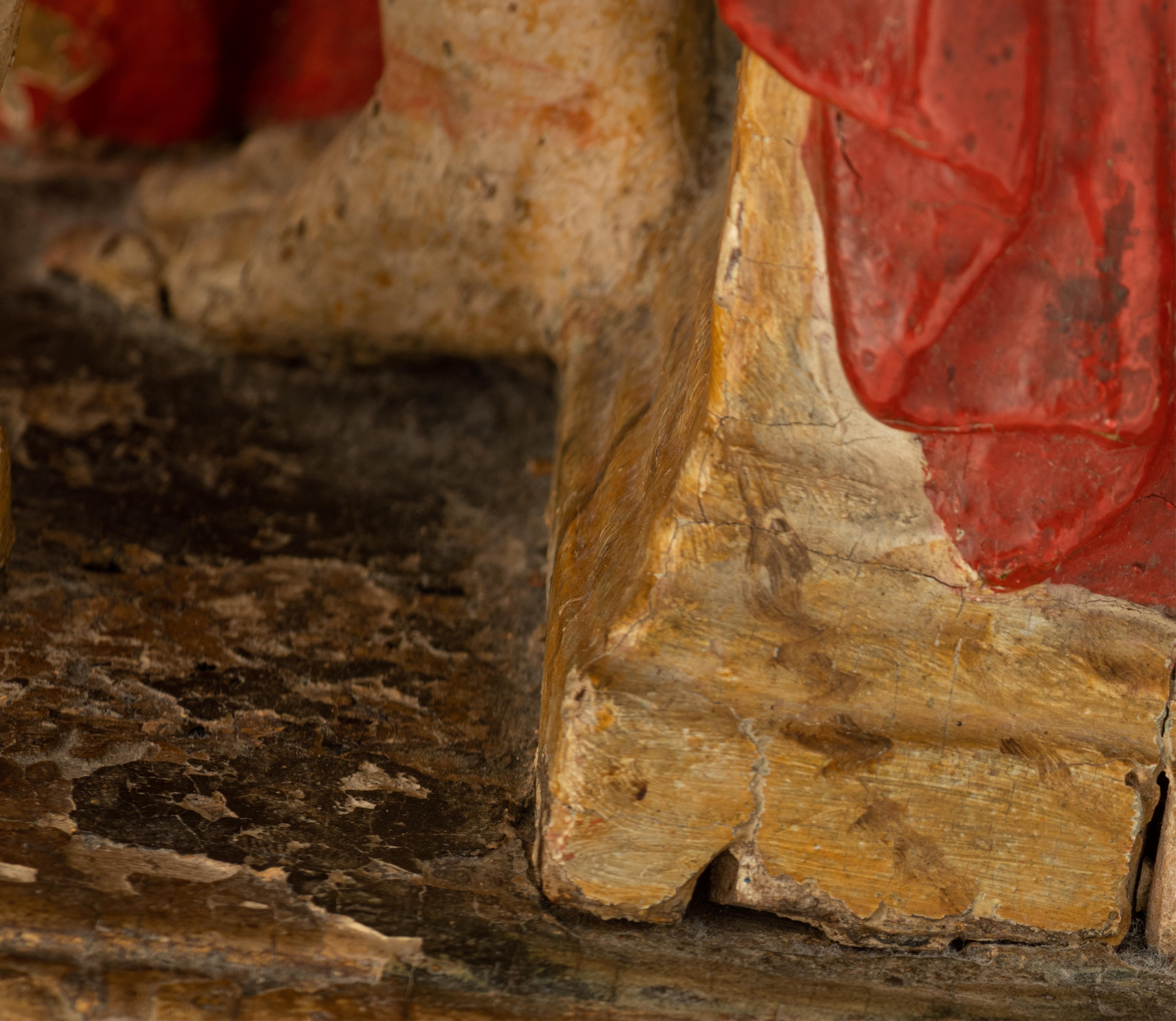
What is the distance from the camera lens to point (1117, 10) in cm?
89

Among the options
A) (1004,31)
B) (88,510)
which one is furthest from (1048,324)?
(88,510)

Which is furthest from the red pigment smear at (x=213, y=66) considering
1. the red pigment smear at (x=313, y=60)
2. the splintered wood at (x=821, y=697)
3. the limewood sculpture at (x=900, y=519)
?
the splintered wood at (x=821, y=697)

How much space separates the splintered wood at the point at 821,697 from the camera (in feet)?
3.43

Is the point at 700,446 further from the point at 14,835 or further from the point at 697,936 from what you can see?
the point at 14,835

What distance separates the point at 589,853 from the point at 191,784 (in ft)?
1.20

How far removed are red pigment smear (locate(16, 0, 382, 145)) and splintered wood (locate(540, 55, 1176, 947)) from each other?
4.70 ft

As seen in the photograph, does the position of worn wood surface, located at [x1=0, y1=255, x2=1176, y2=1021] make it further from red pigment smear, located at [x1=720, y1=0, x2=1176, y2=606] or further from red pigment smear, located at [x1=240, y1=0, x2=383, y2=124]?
red pigment smear, located at [x1=240, y1=0, x2=383, y2=124]

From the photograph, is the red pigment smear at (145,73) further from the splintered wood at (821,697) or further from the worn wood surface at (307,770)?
the splintered wood at (821,697)

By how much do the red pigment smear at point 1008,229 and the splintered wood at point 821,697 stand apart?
0.06m

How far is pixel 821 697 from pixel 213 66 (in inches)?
70.0

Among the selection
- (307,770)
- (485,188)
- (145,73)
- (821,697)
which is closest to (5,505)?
(307,770)

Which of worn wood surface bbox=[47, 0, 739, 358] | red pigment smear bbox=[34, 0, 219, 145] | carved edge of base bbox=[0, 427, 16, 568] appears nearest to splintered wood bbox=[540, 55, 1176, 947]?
worn wood surface bbox=[47, 0, 739, 358]

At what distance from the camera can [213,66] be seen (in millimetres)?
2279

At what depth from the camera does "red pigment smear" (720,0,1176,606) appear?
2.90 ft
